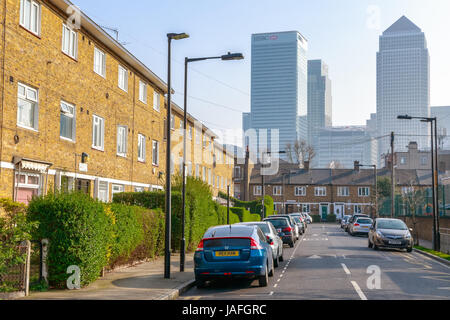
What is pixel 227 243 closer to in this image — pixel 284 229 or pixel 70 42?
pixel 70 42

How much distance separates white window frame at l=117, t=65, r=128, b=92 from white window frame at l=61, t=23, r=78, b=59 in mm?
4487

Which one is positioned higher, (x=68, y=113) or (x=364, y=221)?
(x=68, y=113)

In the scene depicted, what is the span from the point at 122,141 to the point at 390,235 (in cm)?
1340

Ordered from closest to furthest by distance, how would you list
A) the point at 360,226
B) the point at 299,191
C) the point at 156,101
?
the point at 156,101 → the point at 360,226 → the point at 299,191

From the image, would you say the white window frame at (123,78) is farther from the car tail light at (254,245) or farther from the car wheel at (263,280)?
the car wheel at (263,280)

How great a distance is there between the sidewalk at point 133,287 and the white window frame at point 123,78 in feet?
37.0

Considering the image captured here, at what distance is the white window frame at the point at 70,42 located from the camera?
18.6m

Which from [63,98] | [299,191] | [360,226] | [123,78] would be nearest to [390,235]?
[123,78]

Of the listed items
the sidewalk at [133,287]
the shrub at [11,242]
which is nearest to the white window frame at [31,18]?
the shrub at [11,242]

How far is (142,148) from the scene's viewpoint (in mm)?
27375

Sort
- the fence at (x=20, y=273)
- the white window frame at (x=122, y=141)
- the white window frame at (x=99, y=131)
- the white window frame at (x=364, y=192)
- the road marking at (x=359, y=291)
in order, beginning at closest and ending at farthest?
the fence at (x=20, y=273), the road marking at (x=359, y=291), the white window frame at (x=99, y=131), the white window frame at (x=122, y=141), the white window frame at (x=364, y=192)

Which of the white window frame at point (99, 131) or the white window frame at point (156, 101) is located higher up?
the white window frame at point (156, 101)

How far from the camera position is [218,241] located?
1243cm
